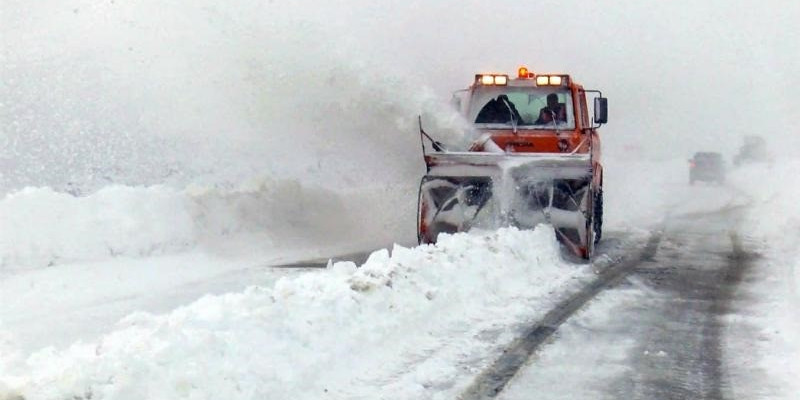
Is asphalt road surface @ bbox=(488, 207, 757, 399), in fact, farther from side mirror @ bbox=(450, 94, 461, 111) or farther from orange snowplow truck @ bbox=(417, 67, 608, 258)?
side mirror @ bbox=(450, 94, 461, 111)

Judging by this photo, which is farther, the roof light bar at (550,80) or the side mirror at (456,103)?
the side mirror at (456,103)

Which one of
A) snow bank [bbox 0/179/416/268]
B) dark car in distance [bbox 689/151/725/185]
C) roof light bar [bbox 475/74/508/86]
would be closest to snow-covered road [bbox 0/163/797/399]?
snow bank [bbox 0/179/416/268]

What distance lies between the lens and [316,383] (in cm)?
559

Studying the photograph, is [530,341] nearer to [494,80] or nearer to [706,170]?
[494,80]

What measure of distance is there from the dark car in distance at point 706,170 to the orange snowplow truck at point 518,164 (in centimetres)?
2696

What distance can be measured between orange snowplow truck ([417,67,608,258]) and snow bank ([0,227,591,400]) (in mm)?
3167

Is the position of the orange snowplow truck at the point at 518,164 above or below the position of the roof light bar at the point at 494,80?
below

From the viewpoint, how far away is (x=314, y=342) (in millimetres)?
6105

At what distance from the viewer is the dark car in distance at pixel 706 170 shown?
3891 centimetres

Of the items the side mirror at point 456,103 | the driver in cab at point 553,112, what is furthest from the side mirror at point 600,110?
the side mirror at point 456,103

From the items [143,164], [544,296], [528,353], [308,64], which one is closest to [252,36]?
[308,64]

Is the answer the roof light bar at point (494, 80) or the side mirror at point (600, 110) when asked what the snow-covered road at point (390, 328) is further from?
the roof light bar at point (494, 80)

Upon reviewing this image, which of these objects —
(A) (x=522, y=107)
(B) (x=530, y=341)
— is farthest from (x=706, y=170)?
(B) (x=530, y=341)

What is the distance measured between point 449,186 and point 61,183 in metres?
9.01
